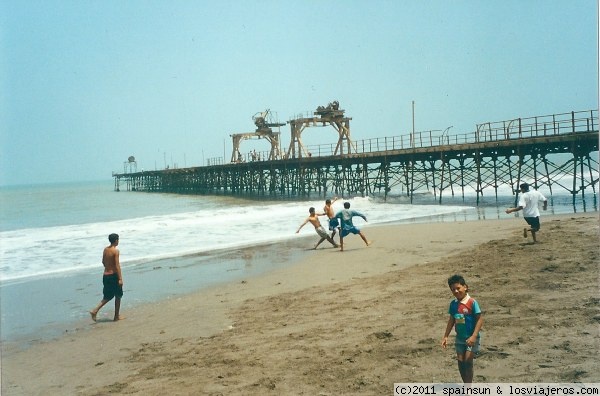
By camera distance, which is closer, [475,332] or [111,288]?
[475,332]

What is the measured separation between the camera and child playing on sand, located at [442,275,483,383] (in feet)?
12.7

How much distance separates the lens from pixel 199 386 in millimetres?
4652

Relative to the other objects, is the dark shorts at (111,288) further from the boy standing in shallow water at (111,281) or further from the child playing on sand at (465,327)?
the child playing on sand at (465,327)

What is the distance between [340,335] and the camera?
18.4ft

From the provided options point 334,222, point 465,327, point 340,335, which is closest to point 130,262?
point 334,222

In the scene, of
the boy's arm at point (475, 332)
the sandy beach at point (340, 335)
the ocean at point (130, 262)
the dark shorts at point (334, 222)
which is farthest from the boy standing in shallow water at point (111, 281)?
the dark shorts at point (334, 222)

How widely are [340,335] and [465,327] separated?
1961 mm

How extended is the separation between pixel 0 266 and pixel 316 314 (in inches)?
489

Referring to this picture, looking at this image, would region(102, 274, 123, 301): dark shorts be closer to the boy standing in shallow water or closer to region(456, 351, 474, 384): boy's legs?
the boy standing in shallow water

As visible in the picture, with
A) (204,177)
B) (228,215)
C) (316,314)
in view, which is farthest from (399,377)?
(204,177)

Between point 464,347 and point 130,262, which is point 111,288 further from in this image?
point 130,262

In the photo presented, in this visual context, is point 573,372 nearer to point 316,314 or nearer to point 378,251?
point 316,314

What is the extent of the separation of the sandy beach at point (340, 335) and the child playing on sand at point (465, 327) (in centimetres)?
30

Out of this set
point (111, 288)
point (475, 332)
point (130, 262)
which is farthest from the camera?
point (130, 262)
